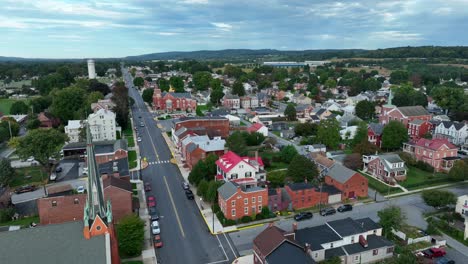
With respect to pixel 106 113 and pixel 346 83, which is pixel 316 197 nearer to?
pixel 106 113

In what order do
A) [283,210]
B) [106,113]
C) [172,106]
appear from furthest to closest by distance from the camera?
1. [172,106]
2. [106,113]
3. [283,210]

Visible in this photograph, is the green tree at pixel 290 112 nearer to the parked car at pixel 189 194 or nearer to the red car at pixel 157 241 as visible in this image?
the parked car at pixel 189 194

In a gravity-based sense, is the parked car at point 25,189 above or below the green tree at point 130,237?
below

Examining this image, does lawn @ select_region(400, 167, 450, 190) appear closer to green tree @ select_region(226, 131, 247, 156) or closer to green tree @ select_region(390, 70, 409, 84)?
green tree @ select_region(226, 131, 247, 156)

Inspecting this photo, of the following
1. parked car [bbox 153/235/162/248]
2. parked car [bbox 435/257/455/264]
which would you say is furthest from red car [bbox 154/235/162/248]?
parked car [bbox 435/257/455/264]

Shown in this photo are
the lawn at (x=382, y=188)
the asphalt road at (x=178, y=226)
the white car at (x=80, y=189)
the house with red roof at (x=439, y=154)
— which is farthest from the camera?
the house with red roof at (x=439, y=154)

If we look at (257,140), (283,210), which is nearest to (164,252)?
(283,210)

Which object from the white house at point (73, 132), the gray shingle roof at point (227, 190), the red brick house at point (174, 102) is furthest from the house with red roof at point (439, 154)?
the red brick house at point (174, 102)
